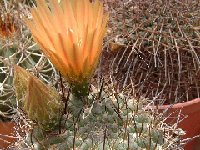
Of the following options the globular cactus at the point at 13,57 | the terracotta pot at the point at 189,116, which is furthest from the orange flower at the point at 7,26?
the terracotta pot at the point at 189,116

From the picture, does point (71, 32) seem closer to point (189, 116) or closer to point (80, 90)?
point (80, 90)

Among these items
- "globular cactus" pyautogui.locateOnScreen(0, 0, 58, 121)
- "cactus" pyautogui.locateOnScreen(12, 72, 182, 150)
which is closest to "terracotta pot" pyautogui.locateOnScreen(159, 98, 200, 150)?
"globular cactus" pyautogui.locateOnScreen(0, 0, 58, 121)

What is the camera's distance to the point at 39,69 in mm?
1455

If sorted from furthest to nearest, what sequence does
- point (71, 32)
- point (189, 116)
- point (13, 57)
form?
1. point (189, 116)
2. point (13, 57)
3. point (71, 32)

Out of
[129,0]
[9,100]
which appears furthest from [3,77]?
[129,0]

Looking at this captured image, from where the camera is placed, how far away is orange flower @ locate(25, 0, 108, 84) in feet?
3.16

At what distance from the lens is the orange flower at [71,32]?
963mm

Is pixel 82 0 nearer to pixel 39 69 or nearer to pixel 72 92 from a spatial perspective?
pixel 72 92

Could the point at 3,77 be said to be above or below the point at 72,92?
above

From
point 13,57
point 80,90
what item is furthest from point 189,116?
point 80,90

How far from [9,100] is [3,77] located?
73 millimetres

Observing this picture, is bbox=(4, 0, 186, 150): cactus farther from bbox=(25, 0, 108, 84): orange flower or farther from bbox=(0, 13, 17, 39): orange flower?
bbox=(0, 13, 17, 39): orange flower

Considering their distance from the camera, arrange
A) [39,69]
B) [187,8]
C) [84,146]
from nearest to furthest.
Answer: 1. [84,146]
2. [39,69]
3. [187,8]

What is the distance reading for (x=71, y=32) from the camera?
3.13 feet
